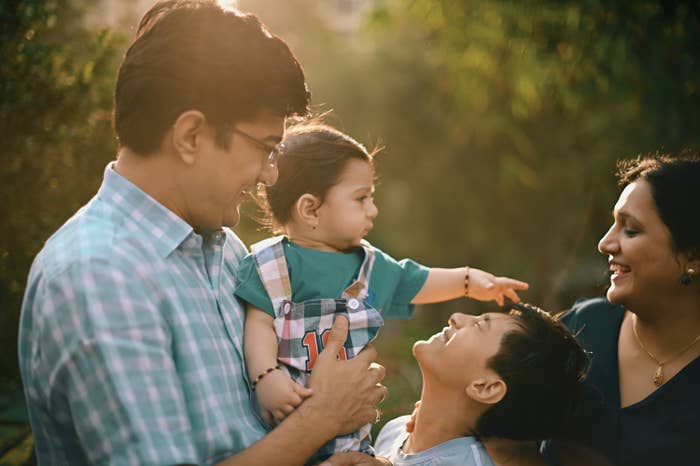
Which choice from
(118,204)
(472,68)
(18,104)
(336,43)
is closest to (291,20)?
(336,43)

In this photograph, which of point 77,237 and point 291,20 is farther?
point 291,20

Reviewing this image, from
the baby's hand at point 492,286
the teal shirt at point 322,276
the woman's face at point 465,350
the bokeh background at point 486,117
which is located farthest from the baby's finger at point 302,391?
the bokeh background at point 486,117

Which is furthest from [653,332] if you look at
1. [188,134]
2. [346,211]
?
[188,134]

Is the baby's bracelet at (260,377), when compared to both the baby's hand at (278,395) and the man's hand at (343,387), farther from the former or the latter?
the man's hand at (343,387)

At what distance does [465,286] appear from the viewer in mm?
2764

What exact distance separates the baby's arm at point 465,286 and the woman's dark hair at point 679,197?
560 millimetres

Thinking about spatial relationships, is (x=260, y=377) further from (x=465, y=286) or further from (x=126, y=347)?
(x=465, y=286)

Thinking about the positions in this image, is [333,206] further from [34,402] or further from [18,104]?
[18,104]

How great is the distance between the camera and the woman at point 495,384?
2.30m

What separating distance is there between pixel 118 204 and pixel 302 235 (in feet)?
2.48

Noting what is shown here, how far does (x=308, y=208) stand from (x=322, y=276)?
25 centimetres

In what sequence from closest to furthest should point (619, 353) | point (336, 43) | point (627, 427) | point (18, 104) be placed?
point (627, 427) < point (619, 353) < point (18, 104) < point (336, 43)

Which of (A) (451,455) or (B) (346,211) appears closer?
(A) (451,455)

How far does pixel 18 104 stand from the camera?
290cm
